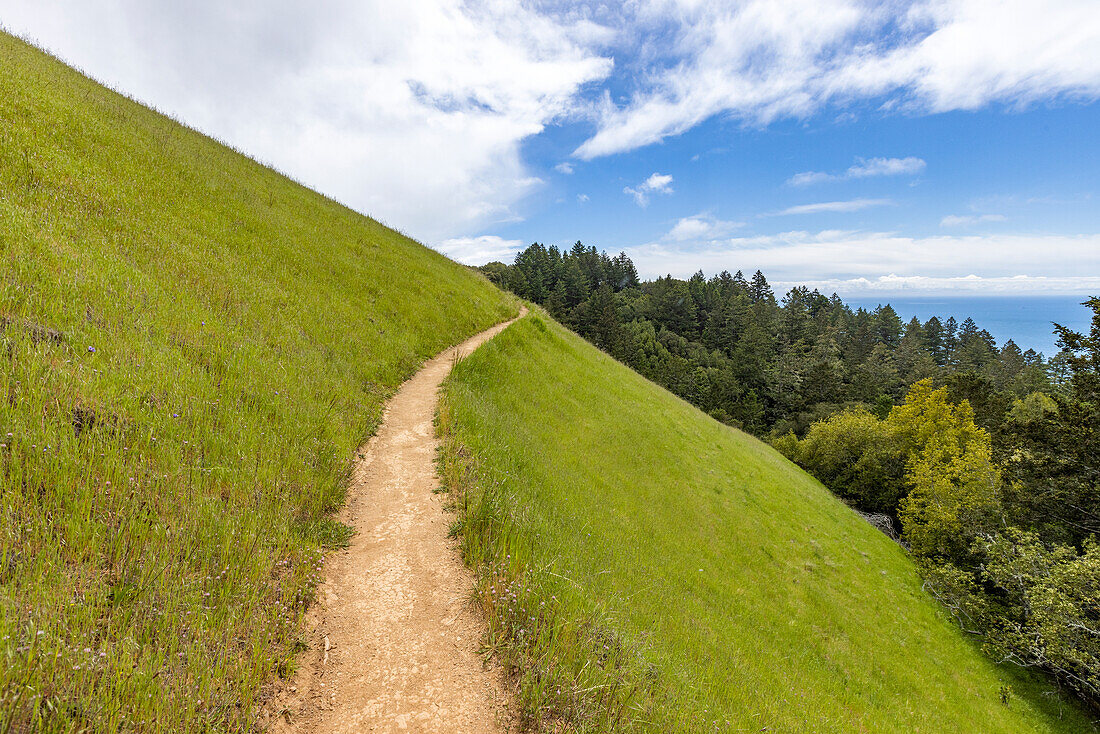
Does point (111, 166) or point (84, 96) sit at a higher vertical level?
point (84, 96)

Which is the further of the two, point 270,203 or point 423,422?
point 270,203

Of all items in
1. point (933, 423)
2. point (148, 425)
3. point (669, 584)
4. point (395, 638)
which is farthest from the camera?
point (933, 423)

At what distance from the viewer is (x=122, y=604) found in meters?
3.35

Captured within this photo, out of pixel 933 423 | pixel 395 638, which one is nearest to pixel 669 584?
pixel 395 638

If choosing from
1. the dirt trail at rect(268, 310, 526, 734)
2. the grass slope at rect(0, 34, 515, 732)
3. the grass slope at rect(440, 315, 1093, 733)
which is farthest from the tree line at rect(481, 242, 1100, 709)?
the grass slope at rect(0, 34, 515, 732)

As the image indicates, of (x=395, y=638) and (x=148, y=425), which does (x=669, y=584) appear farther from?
(x=148, y=425)

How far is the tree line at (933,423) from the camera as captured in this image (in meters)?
18.5

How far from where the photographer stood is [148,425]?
5414 mm

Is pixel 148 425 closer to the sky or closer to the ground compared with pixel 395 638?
closer to the sky

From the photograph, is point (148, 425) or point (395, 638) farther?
point (148, 425)

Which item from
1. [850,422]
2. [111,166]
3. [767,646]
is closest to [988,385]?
[850,422]

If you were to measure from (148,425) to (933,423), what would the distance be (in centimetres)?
5724

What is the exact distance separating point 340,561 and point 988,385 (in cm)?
7314

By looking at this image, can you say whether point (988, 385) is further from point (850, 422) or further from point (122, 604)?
point (122, 604)
